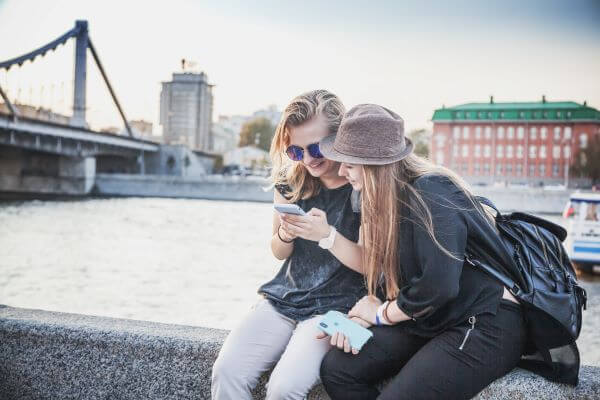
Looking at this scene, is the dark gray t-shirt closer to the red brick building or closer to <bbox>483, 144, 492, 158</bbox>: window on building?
the red brick building

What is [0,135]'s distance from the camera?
2595cm

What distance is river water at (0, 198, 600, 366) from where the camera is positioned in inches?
329

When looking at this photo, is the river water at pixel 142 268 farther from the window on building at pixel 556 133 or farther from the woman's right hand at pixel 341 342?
the window on building at pixel 556 133

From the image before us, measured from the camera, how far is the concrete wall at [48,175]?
37.6 meters

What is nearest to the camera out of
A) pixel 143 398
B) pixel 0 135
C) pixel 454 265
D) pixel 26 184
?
pixel 454 265

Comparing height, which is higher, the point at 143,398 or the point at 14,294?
the point at 143,398

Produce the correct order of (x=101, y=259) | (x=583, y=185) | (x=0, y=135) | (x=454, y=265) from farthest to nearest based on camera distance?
(x=583, y=185) → (x=0, y=135) → (x=101, y=259) → (x=454, y=265)

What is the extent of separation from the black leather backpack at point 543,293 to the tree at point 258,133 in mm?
74612

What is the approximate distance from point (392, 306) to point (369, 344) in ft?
0.41

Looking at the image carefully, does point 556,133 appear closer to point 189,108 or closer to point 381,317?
point 189,108

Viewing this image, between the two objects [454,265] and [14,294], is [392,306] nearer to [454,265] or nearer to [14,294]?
[454,265]

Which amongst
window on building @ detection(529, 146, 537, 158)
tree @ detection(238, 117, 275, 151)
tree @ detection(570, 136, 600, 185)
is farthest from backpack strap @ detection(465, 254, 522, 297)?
tree @ detection(238, 117, 275, 151)

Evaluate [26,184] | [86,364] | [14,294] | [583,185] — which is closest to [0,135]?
[26,184]

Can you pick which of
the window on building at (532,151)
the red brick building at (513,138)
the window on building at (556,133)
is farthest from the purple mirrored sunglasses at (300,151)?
the window on building at (556,133)
